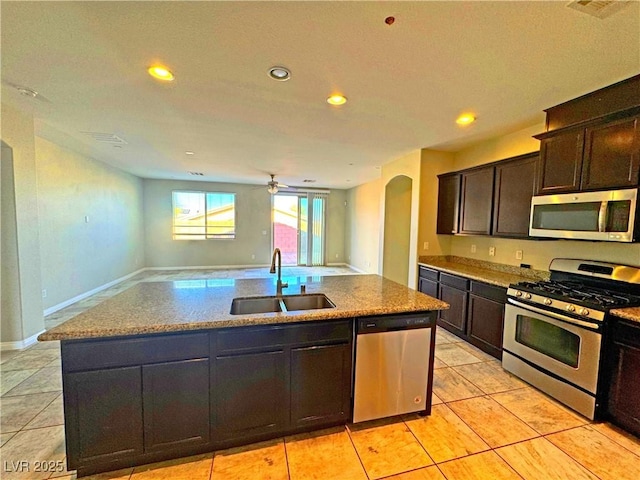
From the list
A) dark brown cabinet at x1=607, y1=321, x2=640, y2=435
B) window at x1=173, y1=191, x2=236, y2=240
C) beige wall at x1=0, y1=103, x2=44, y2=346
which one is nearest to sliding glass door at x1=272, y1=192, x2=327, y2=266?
window at x1=173, y1=191, x2=236, y2=240

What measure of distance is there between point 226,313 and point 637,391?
113 inches

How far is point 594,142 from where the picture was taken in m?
2.29

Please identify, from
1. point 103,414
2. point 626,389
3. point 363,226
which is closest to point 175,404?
point 103,414

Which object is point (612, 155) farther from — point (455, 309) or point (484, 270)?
point (455, 309)

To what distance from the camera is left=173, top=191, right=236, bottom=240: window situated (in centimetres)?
788

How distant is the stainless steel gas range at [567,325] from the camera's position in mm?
2061

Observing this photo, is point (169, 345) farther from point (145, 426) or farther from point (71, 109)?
point (71, 109)

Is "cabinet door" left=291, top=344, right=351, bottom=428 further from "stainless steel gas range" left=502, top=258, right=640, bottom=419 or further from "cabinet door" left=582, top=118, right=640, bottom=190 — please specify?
"cabinet door" left=582, top=118, right=640, bottom=190

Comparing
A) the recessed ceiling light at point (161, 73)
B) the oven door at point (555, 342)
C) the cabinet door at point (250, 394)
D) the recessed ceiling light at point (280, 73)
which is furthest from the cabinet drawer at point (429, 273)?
the recessed ceiling light at point (161, 73)

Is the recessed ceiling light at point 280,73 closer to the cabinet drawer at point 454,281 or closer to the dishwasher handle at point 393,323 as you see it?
the dishwasher handle at point 393,323

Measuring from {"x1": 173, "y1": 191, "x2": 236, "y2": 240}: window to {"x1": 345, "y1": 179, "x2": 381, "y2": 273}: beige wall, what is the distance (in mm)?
3662

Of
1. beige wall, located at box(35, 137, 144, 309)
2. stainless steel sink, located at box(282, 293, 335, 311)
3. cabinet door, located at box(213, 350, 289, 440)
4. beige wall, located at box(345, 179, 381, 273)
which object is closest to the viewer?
cabinet door, located at box(213, 350, 289, 440)

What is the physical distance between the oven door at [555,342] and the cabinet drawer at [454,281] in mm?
667

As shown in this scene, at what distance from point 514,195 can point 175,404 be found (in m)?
3.75
